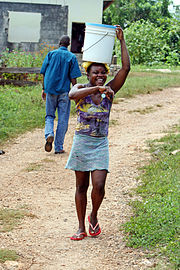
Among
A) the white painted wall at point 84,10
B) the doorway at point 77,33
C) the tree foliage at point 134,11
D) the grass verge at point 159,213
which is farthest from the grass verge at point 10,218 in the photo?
the tree foliage at point 134,11

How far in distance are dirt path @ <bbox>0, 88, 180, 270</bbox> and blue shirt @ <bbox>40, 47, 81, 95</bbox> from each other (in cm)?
107

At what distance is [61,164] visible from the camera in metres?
6.64

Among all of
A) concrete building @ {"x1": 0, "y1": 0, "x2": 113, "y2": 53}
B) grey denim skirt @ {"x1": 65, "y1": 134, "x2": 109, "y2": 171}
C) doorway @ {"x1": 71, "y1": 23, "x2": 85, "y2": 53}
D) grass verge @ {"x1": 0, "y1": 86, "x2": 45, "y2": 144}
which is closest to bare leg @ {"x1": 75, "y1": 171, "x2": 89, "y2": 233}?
grey denim skirt @ {"x1": 65, "y1": 134, "x2": 109, "y2": 171}

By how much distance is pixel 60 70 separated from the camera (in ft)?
23.0

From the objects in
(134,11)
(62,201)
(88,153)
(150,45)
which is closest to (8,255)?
(88,153)

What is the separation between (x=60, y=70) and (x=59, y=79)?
141 mm

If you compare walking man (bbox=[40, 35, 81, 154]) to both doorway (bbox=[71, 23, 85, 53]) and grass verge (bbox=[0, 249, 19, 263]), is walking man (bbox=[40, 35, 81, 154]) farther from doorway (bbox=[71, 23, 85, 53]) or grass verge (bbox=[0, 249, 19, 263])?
doorway (bbox=[71, 23, 85, 53])

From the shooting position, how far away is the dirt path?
3.58 meters

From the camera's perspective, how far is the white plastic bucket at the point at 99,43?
3873 mm

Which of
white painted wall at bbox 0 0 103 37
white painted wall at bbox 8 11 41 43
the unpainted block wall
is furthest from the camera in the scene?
white painted wall at bbox 0 0 103 37

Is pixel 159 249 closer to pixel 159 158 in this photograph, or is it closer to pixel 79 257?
pixel 79 257

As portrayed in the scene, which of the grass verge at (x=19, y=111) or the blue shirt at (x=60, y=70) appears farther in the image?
the grass verge at (x=19, y=111)

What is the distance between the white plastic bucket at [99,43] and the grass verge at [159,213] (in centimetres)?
144

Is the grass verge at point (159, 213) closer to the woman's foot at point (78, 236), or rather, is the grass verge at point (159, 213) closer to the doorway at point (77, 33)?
the woman's foot at point (78, 236)
